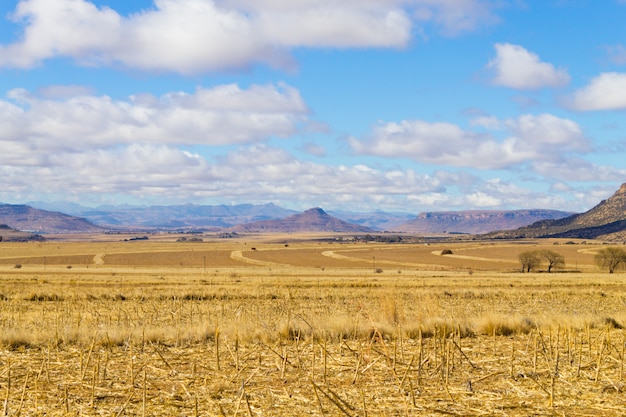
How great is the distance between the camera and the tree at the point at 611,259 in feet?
272

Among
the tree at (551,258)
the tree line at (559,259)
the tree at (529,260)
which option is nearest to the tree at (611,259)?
the tree line at (559,259)

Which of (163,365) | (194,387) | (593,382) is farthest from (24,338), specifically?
(593,382)

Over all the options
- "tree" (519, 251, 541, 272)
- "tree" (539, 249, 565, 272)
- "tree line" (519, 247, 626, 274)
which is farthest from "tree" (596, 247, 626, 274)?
"tree" (519, 251, 541, 272)

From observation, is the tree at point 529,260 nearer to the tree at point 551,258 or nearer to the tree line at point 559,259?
the tree line at point 559,259

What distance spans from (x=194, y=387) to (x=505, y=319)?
984cm

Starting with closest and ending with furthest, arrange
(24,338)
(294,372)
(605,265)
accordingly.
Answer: (294,372), (24,338), (605,265)

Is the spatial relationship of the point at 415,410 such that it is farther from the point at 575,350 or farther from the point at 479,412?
the point at 575,350

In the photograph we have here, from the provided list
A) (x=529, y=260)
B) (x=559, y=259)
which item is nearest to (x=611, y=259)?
(x=559, y=259)

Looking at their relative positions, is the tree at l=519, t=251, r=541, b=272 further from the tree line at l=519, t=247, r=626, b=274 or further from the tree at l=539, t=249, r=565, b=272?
the tree at l=539, t=249, r=565, b=272

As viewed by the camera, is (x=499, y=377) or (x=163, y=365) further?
(x=163, y=365)

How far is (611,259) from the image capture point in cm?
8381

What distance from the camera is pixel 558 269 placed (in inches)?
3693

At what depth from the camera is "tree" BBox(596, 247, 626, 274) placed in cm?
8303

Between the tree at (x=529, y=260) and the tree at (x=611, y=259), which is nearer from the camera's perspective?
the tree at (x=611, y=259)
